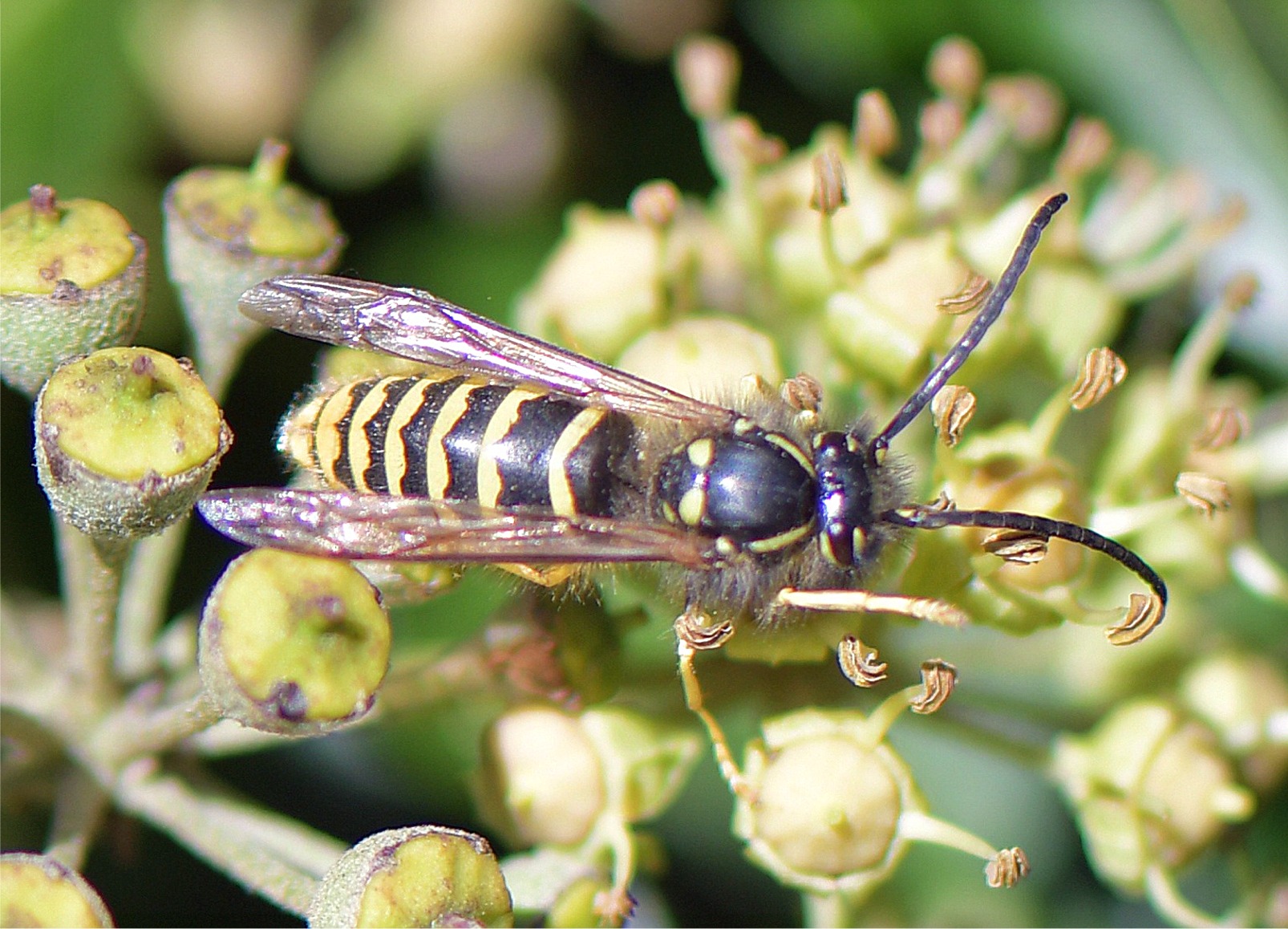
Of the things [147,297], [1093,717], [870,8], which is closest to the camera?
[147,297]

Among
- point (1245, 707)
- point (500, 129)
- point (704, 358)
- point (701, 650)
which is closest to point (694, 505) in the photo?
point (701, 650)

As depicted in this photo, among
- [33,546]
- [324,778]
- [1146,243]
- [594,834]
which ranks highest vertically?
[1146,243]

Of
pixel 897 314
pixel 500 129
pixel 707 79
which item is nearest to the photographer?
pixel 897 314

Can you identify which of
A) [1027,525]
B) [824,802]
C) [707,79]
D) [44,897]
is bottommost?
[44,897]

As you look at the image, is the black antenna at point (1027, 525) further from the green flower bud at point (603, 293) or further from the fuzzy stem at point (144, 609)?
the fuzzy stem at point (144, 609)

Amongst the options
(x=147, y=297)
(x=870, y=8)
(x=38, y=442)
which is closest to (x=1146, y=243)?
(x=870, y=8)

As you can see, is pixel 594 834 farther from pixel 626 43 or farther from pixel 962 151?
pixel 626 43

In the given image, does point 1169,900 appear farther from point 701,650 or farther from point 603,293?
point 603,293
